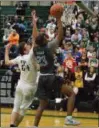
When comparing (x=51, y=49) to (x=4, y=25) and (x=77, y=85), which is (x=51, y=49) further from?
(x=4, y=25)

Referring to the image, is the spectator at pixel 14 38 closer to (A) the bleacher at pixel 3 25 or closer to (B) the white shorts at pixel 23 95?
(A) the bleacher at pixel 3 25

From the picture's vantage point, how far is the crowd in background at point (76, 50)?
47.0ft

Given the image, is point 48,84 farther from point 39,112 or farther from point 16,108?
point 16,108

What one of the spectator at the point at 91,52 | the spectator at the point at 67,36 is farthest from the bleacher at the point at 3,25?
the spectator at the point at 91,52

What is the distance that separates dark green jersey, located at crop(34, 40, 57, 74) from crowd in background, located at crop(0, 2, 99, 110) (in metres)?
3.24

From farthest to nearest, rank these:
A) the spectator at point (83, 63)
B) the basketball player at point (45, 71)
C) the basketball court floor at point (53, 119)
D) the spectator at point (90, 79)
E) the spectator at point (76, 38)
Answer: the spectator at point (76, 38) < the spectator at point (83, 63) < the spectator at point (90, 79) < the basketball court floor at point (53, 119) < the basketball player at point (45, 71)

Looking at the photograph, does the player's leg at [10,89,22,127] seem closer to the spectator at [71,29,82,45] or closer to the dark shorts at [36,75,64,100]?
the dark shorts at [36,75,64,100]

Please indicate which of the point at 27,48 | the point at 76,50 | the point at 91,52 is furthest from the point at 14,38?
the point at 27,48

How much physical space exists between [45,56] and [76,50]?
23.3 ft

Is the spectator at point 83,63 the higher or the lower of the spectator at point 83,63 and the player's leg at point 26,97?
the higher

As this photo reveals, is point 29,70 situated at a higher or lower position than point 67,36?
lower

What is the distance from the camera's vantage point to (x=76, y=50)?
15.7 metres

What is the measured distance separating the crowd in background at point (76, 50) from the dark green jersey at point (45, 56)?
3244 mm

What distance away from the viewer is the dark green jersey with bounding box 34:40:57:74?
8.52 metres
